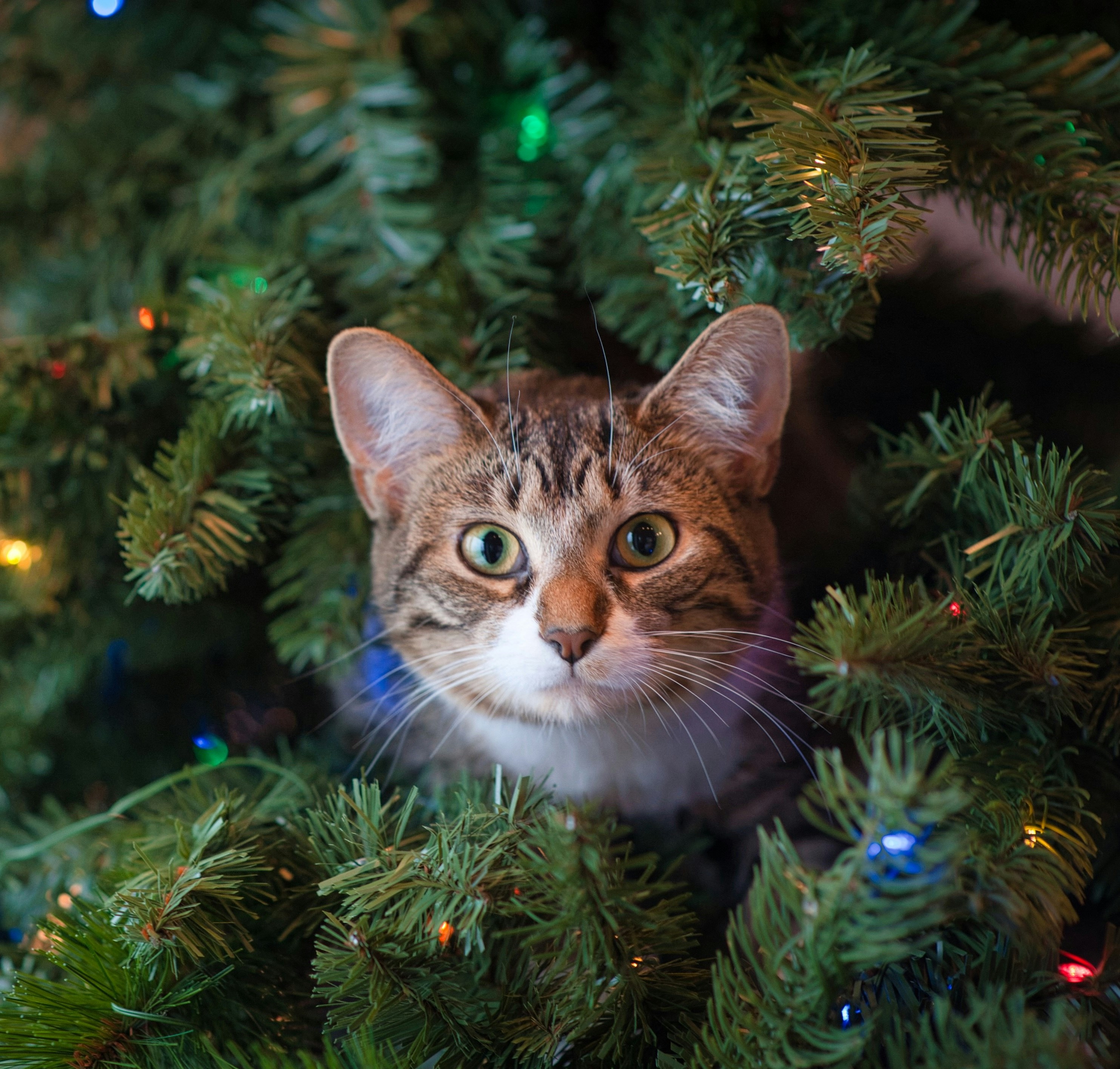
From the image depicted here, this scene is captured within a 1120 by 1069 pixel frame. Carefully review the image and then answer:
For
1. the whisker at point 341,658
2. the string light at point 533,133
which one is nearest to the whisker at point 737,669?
the whisker at point 341,658

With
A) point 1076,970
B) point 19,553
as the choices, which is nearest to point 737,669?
point 1076,970

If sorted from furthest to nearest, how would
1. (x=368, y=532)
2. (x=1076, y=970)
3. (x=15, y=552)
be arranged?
1. (x=368, y=532)
2. (x=15, y=552)
3. (x=1076, y=970)

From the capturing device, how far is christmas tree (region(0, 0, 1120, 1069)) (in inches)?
21.0

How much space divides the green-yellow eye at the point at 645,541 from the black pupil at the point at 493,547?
0.14 m

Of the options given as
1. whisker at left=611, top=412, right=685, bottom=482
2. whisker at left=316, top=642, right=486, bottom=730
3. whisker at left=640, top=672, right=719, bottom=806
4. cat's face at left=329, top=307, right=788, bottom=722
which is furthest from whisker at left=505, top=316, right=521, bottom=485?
whisker at left=640, top=672, right=719, bottom=806

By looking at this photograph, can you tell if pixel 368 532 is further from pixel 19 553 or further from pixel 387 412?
pixel 19 553

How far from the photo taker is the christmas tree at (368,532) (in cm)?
53

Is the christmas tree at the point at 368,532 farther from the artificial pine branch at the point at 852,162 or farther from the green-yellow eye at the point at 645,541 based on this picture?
the green-yellow eye at the point at 645,541

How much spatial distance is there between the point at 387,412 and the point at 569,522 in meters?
0.26

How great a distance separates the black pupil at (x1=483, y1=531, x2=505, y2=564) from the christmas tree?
0.17m

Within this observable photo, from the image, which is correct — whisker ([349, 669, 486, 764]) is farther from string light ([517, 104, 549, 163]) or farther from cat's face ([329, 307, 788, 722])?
string light ([517, 104, 549, 163])

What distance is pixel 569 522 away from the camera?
2.95ft

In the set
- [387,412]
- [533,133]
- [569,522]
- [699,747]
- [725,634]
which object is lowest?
[699,747]

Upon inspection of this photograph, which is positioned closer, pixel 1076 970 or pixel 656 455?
pixel 1076 970
